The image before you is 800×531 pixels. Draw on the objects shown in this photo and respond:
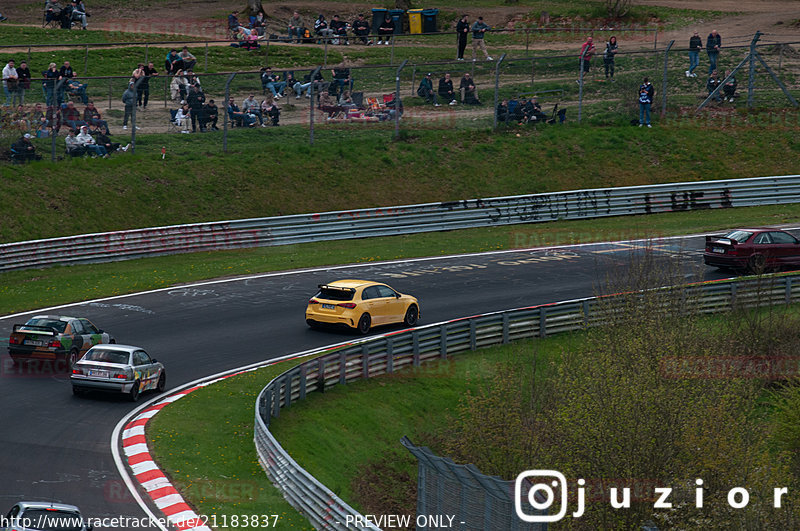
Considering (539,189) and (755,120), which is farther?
(755,120)

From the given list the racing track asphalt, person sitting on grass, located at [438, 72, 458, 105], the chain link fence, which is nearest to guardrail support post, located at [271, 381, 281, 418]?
the racing track asphalt

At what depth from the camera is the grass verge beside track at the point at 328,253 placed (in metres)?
31.9

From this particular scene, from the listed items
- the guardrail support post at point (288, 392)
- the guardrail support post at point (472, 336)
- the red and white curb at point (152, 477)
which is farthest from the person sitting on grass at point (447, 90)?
the red and white curb at point (152, 477)

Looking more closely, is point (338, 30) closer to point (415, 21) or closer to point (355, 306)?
point (415, 21)

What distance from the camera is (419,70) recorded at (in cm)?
4653

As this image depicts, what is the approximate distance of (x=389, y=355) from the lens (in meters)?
27.2

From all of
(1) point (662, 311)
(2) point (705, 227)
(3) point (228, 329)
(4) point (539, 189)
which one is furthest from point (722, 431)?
(4) point (539, 189)

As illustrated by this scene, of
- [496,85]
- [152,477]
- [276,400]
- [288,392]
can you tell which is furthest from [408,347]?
[496,85]

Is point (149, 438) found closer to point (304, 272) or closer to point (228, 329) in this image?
point (228, 329)

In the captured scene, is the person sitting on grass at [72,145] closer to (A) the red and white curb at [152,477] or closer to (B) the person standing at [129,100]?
(B) the person standing at [129,100]

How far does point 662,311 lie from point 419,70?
22130mm

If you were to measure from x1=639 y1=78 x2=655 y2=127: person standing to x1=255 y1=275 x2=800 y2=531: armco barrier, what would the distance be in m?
16.6

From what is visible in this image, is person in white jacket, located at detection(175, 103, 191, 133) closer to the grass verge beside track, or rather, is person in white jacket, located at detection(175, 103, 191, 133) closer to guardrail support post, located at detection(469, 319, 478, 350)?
the grass verge beside track

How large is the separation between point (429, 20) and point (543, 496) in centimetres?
5084
